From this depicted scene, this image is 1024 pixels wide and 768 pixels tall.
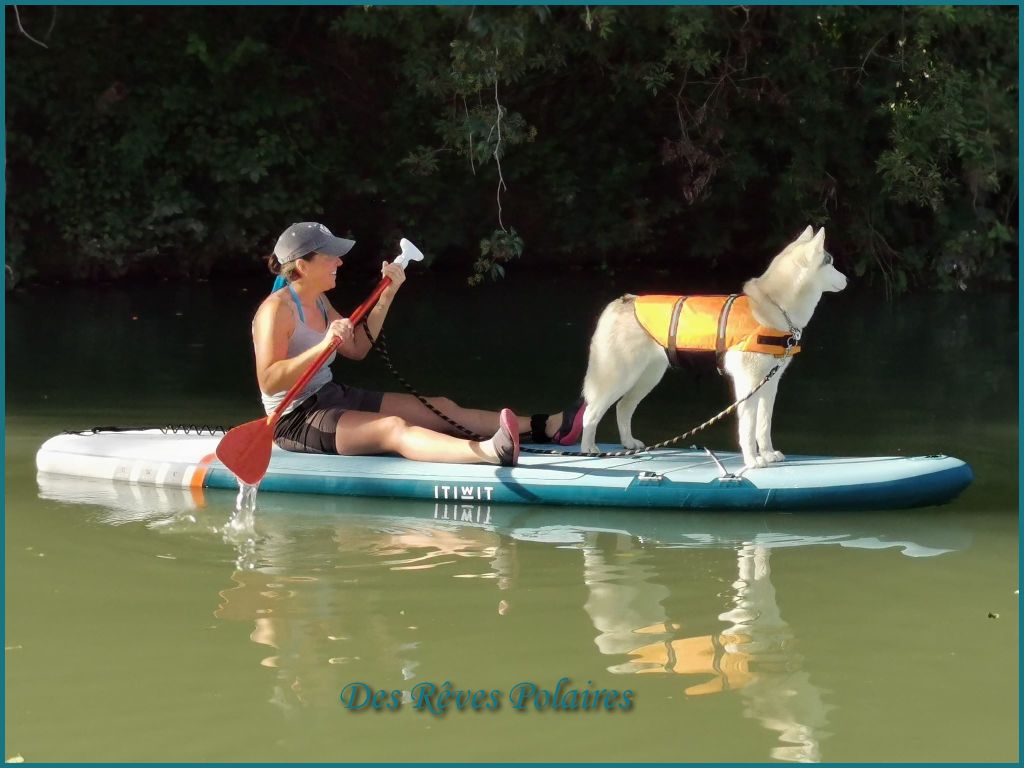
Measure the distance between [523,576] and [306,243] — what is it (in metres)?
1.78

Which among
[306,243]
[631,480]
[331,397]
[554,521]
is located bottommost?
[554,521]

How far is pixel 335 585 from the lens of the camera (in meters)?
5.06

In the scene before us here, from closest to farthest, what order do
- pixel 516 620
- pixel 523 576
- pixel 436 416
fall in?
1. pixel 516 620
2. pixel 523 576
3. pixel 436 416

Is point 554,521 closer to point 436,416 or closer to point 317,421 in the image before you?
point 436,416

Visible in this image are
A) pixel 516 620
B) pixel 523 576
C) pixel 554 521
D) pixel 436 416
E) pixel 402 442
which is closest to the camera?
pixel 516 620

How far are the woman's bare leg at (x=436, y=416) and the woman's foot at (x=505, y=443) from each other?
36cm

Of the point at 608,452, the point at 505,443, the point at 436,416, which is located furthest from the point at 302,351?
the point at 608,452

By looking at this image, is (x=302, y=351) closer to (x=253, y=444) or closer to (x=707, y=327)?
(x=253, y=444)

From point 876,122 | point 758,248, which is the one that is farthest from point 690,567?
point 758,248

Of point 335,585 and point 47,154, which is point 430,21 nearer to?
point 47,154

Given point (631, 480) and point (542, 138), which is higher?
point (542, 138)

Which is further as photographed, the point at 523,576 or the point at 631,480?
the point at 631,480

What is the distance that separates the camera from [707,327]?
6.12 meters

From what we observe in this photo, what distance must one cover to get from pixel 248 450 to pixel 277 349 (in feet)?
1.40
